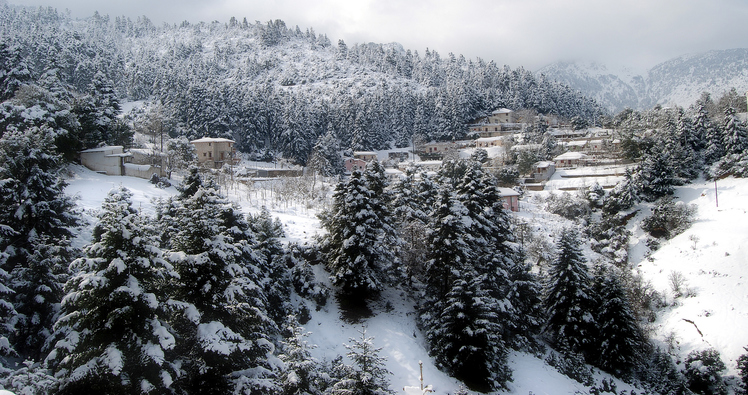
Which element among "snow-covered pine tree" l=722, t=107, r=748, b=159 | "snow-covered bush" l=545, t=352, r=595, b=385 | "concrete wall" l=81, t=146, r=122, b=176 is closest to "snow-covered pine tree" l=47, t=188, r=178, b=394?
"snow-covered bush" l=545, t=352, r=595, b=385

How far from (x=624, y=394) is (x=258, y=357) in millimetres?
23527

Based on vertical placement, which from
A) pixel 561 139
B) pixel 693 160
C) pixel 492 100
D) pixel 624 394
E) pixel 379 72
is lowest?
pixel 624 394

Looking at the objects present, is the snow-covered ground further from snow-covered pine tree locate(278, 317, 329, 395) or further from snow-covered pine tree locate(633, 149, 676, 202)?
snow-covered pine tree locate(278, 317, 329, 395)

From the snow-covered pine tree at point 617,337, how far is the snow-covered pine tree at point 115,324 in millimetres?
26380

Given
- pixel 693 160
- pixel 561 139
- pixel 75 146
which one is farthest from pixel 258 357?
pixel 561 139

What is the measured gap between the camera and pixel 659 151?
4756 centimetres

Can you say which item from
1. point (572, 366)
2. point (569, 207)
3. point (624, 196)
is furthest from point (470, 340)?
point (624, 196)

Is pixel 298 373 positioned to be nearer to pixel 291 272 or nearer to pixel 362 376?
pixel 362 376

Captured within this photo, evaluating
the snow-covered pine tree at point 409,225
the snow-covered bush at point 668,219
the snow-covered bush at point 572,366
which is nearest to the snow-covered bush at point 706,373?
the snow-covered bush at point 572,366

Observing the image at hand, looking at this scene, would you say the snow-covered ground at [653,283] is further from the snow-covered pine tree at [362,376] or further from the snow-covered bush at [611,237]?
the snow-covered pine tree at [362,376]

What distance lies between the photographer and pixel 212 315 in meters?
13.6

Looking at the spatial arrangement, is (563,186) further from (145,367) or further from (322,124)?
(145,367)

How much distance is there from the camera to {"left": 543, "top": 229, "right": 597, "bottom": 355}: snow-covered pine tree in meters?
27.8

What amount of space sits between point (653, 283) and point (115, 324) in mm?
39990
